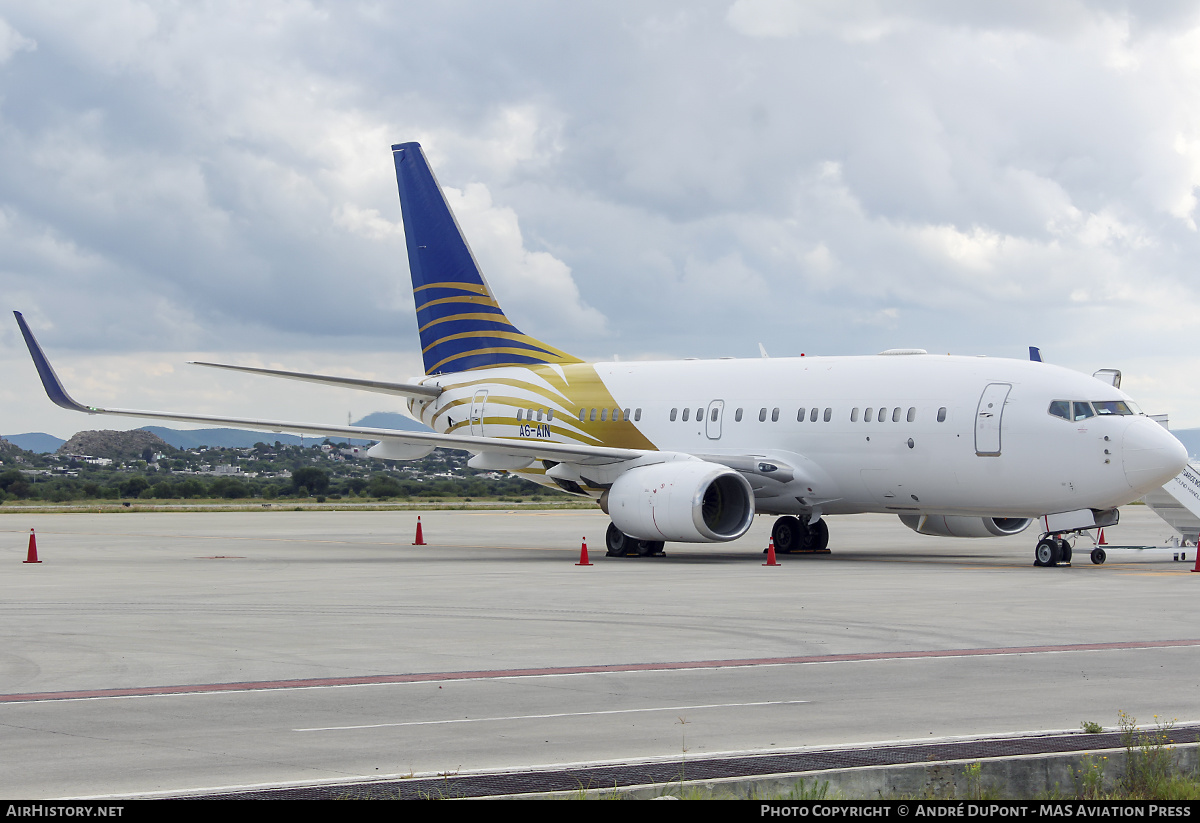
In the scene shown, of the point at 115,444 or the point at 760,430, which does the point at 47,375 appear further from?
the point at 115,444

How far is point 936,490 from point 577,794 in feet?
66.0

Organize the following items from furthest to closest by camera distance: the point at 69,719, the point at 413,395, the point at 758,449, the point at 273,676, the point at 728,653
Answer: the point at 413,395 < the point at 758,449 < the point at 728,653 < the point at 273,676 < the point at 69,719

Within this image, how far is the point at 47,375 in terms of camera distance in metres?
28.0

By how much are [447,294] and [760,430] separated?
996 cm

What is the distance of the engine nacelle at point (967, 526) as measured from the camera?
2983 centimetres

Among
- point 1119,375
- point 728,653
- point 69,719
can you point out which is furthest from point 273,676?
point 1119,375

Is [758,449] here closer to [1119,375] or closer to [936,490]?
[936,490]

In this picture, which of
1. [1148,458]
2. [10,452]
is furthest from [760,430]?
[10,452]

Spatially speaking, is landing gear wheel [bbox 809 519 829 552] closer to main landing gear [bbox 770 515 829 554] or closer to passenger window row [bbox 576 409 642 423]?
main landing gear [bbox 770 515 829 554]

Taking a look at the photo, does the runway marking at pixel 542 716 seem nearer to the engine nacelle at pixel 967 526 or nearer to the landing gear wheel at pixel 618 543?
the landing gear wheel at pixel 618 543

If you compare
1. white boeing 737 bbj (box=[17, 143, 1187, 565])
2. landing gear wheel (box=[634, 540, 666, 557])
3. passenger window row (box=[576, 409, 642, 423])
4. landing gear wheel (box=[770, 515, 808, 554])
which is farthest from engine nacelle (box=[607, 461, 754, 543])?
passenger window row (box=[576, 409, 642, 423])

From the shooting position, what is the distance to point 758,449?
94.5 feet

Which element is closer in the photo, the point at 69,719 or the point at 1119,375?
the point at 69,719
